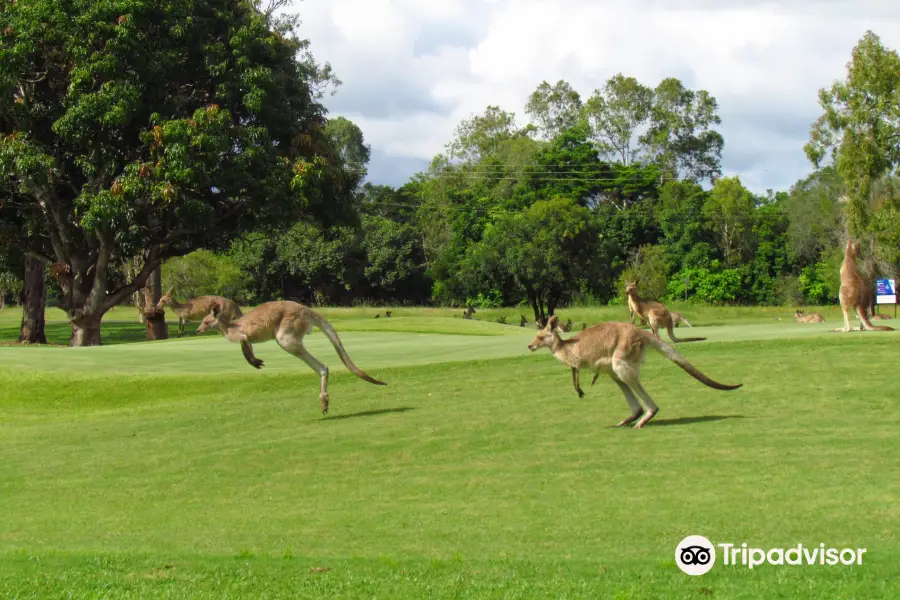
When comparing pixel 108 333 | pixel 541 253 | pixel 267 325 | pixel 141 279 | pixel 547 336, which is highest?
pixel 541 253

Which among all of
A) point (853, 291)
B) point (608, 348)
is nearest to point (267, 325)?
point (608, 348)

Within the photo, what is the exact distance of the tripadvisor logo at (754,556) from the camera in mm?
8492

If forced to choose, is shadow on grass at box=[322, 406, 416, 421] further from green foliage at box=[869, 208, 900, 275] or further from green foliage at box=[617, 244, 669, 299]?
green foliage at box=[617, 244, 669, 299]

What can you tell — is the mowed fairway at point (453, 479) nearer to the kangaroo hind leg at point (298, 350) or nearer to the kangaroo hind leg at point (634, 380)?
the kangaroo hind leg at point (634, 380)

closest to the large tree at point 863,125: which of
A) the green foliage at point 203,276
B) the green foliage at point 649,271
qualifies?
the green foliage at point 649,271

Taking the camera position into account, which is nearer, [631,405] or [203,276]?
[631,405]

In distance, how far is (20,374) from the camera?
24219 millimetres

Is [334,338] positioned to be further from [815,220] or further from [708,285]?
[815,220]

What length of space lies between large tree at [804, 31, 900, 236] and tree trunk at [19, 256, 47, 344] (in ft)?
139

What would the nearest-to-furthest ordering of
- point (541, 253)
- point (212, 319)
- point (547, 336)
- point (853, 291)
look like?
1. point (547, 336)
2. point (212, 319)
3. point (853, 291)
4. point (541, 253)

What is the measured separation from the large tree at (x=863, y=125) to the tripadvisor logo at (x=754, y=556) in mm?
55824

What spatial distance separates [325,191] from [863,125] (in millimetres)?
33076

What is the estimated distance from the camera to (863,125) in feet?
202

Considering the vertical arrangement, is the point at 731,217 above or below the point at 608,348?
above
